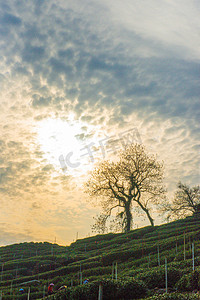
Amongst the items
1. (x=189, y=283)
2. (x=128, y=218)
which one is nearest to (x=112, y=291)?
(x=189, y=283)

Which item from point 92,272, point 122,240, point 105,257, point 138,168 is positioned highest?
point 138,168

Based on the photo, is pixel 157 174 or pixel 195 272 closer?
pixel 195 272

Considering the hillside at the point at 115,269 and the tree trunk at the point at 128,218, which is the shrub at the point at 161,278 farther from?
the tree trunk at the point at 128,218

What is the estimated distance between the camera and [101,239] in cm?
6347

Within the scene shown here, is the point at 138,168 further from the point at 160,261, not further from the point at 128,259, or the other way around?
the point at 160,261

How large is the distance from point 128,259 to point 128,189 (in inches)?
1150

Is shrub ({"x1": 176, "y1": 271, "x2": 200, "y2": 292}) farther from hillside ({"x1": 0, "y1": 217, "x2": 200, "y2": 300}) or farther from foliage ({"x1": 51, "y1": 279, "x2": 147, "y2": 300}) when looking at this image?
foliage ({"x1": 51, "y1": 279, "x2": 147, "y2": 300})

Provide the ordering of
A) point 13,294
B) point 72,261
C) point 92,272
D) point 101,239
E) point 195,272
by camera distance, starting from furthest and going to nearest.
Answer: point 101,239, point 72,261, point 92,272, point 13,294, point 195,272

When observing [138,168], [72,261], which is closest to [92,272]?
[72,261]

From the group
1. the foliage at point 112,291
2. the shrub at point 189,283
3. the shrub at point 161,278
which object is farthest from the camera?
the shrub at point 161,278

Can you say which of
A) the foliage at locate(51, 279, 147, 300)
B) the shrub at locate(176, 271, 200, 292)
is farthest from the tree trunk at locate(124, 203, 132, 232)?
the shrub at locate(176, 271, 200, 292)

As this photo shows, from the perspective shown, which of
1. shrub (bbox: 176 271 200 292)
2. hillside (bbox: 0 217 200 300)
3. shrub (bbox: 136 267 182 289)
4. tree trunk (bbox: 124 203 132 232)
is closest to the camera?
shrub (bbox: 176 271 200 292)

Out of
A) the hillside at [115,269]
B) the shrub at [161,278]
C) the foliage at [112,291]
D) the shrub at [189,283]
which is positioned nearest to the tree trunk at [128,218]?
the hillside at [115,269]

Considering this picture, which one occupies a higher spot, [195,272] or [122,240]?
[122,240]
